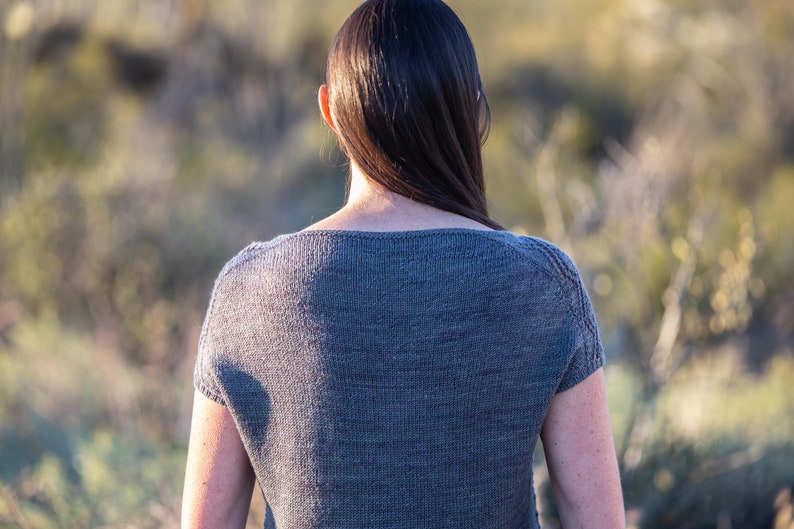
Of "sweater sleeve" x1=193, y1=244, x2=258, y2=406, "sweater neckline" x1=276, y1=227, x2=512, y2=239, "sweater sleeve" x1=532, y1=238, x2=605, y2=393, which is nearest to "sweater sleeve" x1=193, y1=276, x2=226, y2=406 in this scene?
"sweater sleeve" x1=193, y1=244, x2=258, y2=406

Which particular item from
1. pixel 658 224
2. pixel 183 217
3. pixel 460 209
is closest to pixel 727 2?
pixel 183 217

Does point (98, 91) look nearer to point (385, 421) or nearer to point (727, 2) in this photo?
point (727, 2)

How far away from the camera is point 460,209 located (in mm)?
1311

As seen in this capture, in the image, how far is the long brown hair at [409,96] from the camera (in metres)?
1.26

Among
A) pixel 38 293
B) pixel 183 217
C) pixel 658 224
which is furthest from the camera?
pixel 183 217

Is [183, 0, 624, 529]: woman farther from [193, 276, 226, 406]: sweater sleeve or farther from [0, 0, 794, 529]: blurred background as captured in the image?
[0, 0, 794, 529]: blurred background

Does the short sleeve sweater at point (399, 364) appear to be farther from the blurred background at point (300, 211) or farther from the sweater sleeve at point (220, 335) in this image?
the blurred background at point (300, 211)

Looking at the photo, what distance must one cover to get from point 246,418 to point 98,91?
11.6m

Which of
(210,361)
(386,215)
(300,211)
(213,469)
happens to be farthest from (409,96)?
(300,211)

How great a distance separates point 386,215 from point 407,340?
7.2 inches

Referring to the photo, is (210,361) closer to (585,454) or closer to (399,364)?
(399,364)

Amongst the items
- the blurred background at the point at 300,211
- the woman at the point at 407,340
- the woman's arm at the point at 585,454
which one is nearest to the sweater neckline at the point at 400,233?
the woman at the point at 407,340

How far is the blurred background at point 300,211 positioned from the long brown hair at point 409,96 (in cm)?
45

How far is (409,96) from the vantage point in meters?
1.25
